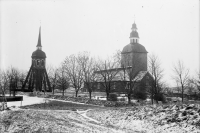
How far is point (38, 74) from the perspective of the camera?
67375 mm

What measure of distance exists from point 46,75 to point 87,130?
60.7 metres

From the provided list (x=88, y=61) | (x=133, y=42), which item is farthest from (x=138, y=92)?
(x=133, y=42)

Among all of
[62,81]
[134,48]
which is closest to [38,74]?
[62,81]

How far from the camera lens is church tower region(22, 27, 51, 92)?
66.2m

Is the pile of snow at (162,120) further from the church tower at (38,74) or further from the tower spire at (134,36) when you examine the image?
the church tower at (38,74)

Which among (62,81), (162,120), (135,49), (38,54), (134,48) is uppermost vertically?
(134,48)

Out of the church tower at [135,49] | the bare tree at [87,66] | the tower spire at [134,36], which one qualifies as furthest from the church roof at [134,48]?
the bare tree at [87,66]

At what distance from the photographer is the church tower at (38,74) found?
2608 inches

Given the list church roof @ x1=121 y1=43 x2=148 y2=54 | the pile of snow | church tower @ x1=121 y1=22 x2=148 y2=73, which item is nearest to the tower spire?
church tower @ x1=121 y1=22 x2=148 y2=73

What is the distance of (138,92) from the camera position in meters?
33.6

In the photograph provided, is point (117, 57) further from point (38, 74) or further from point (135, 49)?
point (38, 74)

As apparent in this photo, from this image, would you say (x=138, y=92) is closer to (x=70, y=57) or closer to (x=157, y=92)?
(x=157, y=92)

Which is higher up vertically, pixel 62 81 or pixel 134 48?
pixel 134 48

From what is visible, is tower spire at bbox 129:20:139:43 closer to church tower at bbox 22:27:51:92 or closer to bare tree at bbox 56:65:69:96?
bare tree at bbox 56:65:69:96
